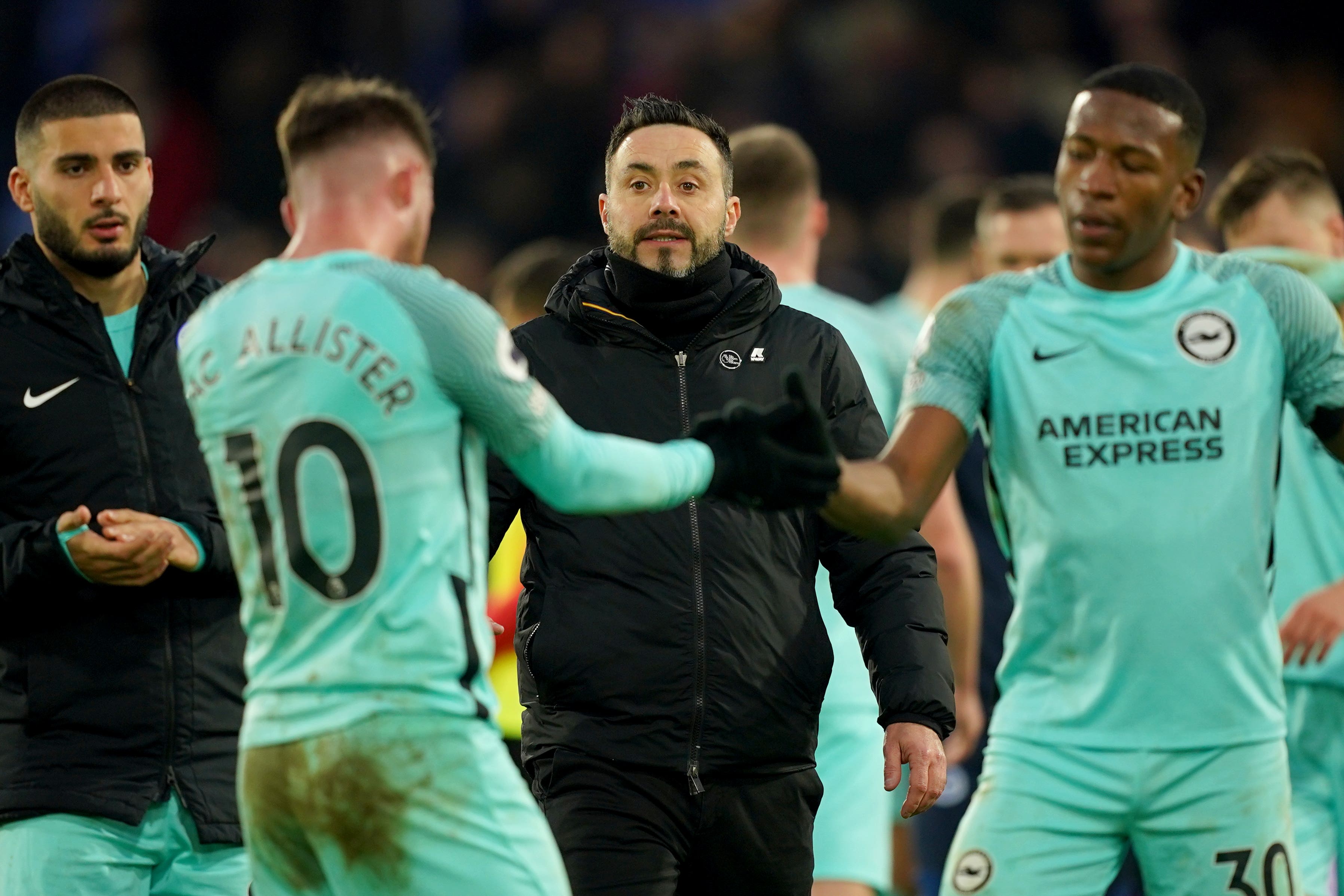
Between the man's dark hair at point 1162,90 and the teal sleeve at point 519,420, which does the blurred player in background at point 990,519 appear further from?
→ the teal sleeve at point 519,420

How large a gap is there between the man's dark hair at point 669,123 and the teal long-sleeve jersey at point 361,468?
5.29ft

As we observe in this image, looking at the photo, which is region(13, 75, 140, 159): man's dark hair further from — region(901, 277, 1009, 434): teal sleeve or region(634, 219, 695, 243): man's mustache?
region(901, 277, 1009, 434): teal sleeve

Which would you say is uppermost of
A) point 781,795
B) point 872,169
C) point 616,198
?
point 872,169

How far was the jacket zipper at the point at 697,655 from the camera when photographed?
4.72m

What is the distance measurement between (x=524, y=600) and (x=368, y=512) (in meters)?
1.28

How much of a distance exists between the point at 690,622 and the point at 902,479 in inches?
25.3

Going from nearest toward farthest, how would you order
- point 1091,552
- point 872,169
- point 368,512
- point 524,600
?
point 368,512
point 1091,552
point 524,600
point 872,169

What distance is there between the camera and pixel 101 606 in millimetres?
5113

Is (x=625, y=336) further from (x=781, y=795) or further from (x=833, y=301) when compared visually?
(x=833, y=301)

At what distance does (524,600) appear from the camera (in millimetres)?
4949

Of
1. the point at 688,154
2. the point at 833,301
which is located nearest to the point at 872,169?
the point at 833,301

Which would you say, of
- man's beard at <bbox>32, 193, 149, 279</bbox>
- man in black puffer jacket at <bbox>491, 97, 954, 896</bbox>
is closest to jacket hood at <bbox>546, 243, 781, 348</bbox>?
man in black puffer jacket at <bbox>491, 97, 954, 896</bbox>

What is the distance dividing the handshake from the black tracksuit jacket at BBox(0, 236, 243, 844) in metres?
1.65

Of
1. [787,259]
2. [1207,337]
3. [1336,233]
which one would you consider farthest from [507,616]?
[1336,233]
